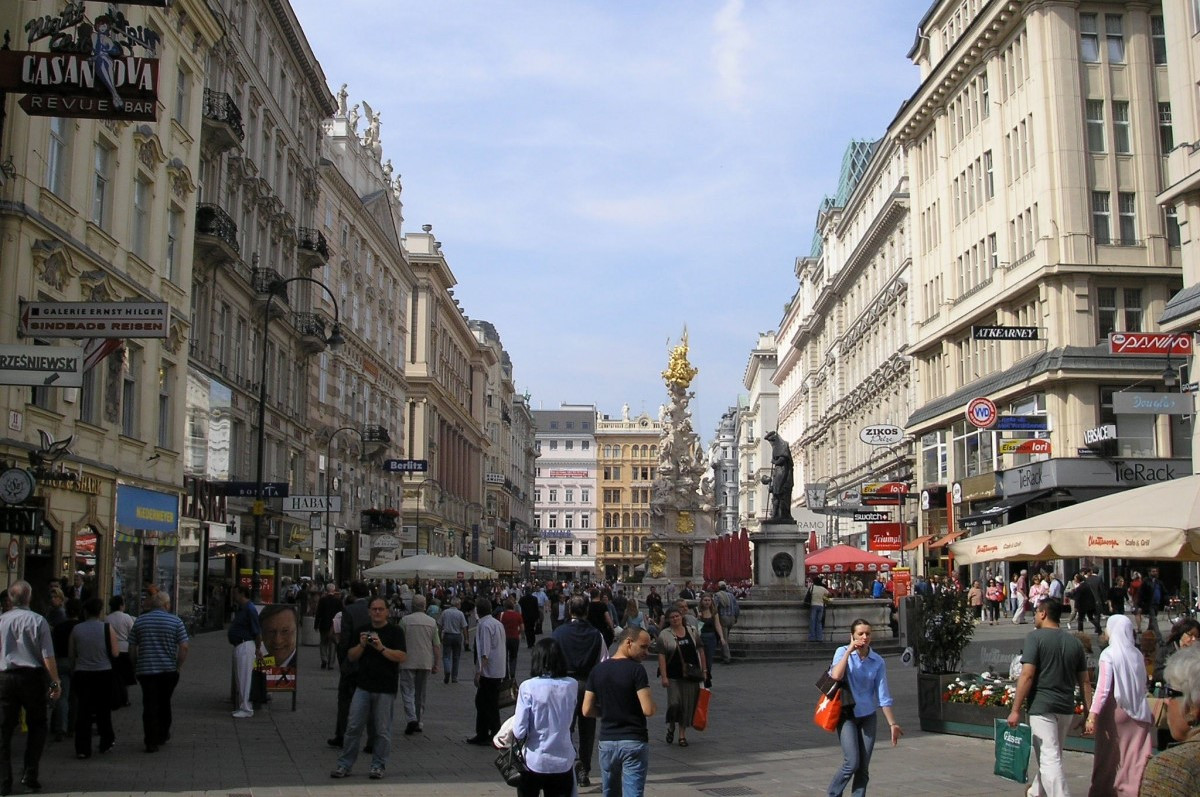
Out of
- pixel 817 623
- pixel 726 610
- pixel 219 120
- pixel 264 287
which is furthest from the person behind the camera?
pixel 264 287

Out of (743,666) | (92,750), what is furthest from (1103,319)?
(92,750)

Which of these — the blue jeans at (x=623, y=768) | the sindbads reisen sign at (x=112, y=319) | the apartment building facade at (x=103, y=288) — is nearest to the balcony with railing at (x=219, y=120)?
the apartment building facade at (x=103, y=288)

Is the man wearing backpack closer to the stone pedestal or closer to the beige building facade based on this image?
the stone pedestal

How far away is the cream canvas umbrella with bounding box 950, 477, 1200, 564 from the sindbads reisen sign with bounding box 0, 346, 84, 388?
11.9 metres

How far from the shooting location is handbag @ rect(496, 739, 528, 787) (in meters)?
7.96

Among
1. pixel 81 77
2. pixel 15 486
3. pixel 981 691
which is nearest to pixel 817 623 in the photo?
pixel 981 691

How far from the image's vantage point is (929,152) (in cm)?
5366

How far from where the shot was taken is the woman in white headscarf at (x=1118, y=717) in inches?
356

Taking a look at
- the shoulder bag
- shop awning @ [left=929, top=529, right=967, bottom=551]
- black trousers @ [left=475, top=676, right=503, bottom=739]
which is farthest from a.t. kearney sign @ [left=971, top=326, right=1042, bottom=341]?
black trousers @ [left=475, top=676, right=503, bottom=739]

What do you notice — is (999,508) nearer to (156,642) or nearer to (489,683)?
(489,683)

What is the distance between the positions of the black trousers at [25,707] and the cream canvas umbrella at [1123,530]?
976cm

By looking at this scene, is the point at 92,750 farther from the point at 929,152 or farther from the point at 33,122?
the point at 929,152

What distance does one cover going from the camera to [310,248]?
47406 mm

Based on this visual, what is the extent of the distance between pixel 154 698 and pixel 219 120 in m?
24.0
